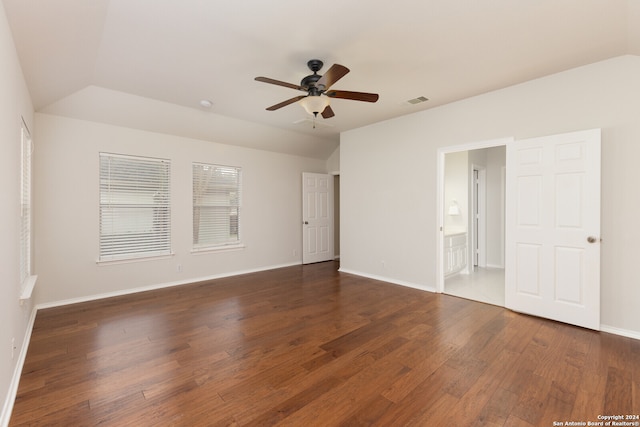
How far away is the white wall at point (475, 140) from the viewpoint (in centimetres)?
295

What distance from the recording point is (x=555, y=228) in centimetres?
326

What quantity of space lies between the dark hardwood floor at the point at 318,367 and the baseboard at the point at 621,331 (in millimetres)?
97

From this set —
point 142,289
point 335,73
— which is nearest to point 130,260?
point 142,289

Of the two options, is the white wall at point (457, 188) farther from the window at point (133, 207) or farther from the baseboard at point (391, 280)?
the window at point (133, 207)

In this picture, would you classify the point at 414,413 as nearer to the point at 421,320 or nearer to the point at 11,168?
the point at 421,320

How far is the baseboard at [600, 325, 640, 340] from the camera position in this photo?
2.89m

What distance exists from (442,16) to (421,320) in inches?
117

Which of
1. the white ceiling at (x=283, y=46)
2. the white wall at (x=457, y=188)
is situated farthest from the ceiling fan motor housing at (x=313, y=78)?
the white wall at (x=457, y=188)

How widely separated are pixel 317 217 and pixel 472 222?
3316mm

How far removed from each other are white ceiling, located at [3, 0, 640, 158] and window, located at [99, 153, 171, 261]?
2.58ft

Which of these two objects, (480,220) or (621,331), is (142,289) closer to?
(621,331)

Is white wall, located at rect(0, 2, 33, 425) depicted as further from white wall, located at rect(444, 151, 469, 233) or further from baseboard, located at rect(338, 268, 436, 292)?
white wall, located at rect(444, 151, 469, 233)

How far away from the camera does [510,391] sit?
2.07 metres

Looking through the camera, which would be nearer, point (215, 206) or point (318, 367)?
point (318, 367)
